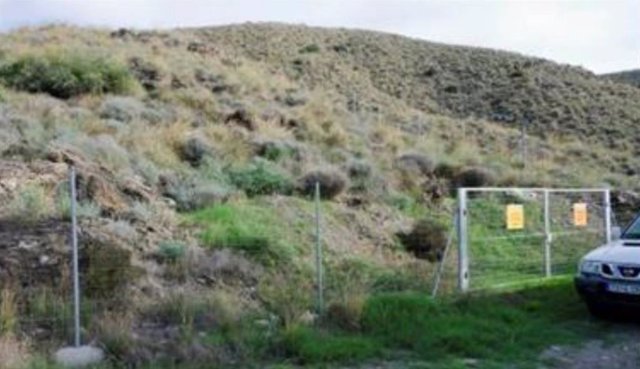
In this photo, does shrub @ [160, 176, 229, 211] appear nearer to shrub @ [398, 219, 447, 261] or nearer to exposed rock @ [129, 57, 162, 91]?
shrub @ [398, 219, 447, 261]

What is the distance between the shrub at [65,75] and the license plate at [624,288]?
18.5 meters

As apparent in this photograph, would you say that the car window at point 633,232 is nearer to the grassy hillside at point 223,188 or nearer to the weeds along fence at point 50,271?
the grassy hillside at point 223,188

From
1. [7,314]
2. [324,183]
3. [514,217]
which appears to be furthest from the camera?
[324,183]

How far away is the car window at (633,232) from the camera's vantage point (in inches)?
500

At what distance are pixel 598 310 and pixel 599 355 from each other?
71.9 inches

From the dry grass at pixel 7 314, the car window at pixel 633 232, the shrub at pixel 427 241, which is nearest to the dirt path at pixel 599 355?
the car window at pixel 633 232

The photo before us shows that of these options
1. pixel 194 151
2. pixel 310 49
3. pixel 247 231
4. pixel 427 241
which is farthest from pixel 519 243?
pixel 310 49

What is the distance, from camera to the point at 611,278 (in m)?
11.6

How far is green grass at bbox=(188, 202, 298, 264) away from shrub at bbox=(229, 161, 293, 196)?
4.07 ft

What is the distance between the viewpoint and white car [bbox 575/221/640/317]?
11.4 meters

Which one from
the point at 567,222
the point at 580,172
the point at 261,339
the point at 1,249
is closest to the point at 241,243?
the point at 1,249

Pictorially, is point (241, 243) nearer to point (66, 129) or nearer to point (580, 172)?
point (66, 129)

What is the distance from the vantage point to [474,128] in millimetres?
39906

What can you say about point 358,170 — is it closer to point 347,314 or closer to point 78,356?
point 347,314
